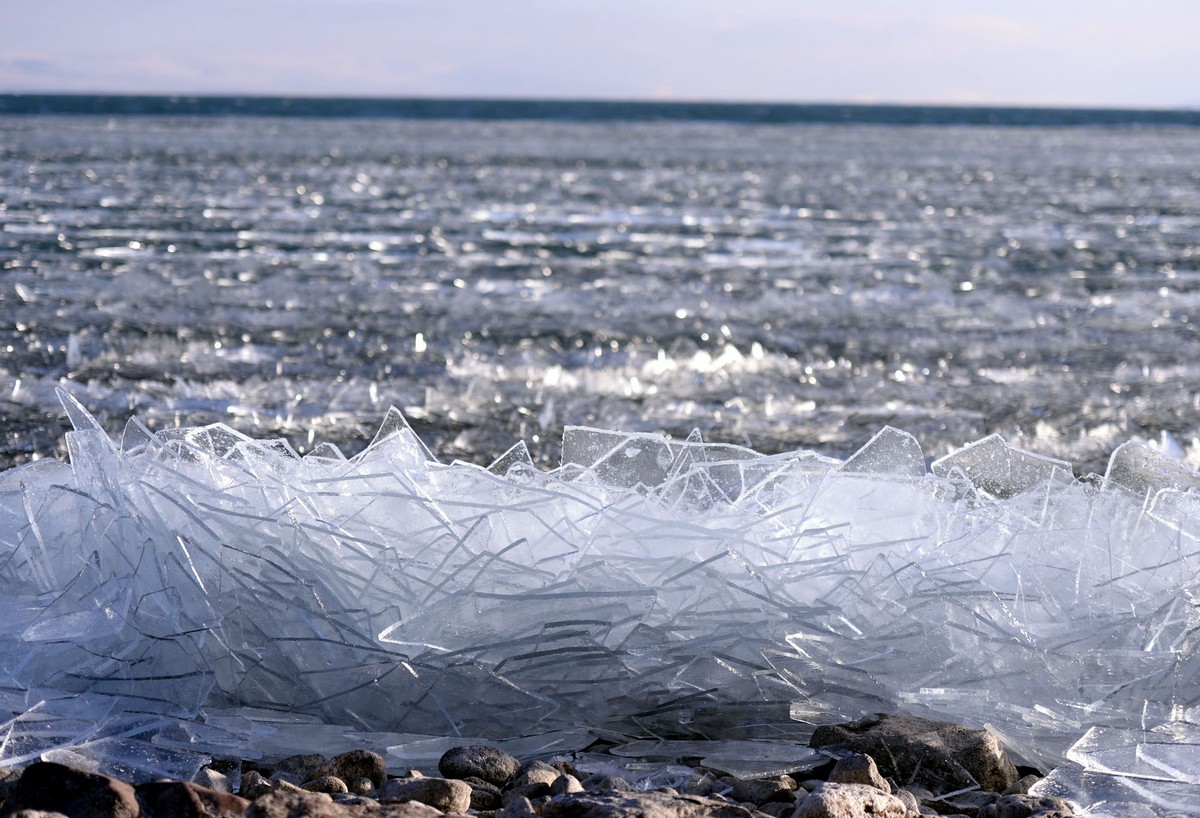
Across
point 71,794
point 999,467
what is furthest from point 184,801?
point 999,467

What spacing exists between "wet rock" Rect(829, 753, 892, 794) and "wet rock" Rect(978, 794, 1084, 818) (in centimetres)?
16

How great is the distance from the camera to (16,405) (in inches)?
187

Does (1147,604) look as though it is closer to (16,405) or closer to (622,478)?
(622,478)

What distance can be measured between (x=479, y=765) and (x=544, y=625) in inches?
11.8

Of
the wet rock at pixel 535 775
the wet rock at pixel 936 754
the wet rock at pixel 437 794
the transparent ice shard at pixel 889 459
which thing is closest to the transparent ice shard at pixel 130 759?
the wet rock at pixel 437 794

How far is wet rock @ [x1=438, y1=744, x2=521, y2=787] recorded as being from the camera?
210cm

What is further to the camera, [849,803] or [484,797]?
[484,797]

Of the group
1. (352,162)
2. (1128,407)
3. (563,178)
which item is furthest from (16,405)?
(352,162)

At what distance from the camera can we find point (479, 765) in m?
2.12

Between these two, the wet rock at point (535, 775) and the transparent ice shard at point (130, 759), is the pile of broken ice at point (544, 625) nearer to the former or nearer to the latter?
the transparent ice shard at point (130, 759)

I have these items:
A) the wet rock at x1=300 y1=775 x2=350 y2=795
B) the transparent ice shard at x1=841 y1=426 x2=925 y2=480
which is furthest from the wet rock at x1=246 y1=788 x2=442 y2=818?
the transparent ice shard at x1=841 y1=426 x2=925 y2=480

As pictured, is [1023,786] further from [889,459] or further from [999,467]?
[999,467]

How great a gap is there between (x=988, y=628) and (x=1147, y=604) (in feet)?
1.11

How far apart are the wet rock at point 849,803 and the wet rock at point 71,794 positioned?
946 millimetres
